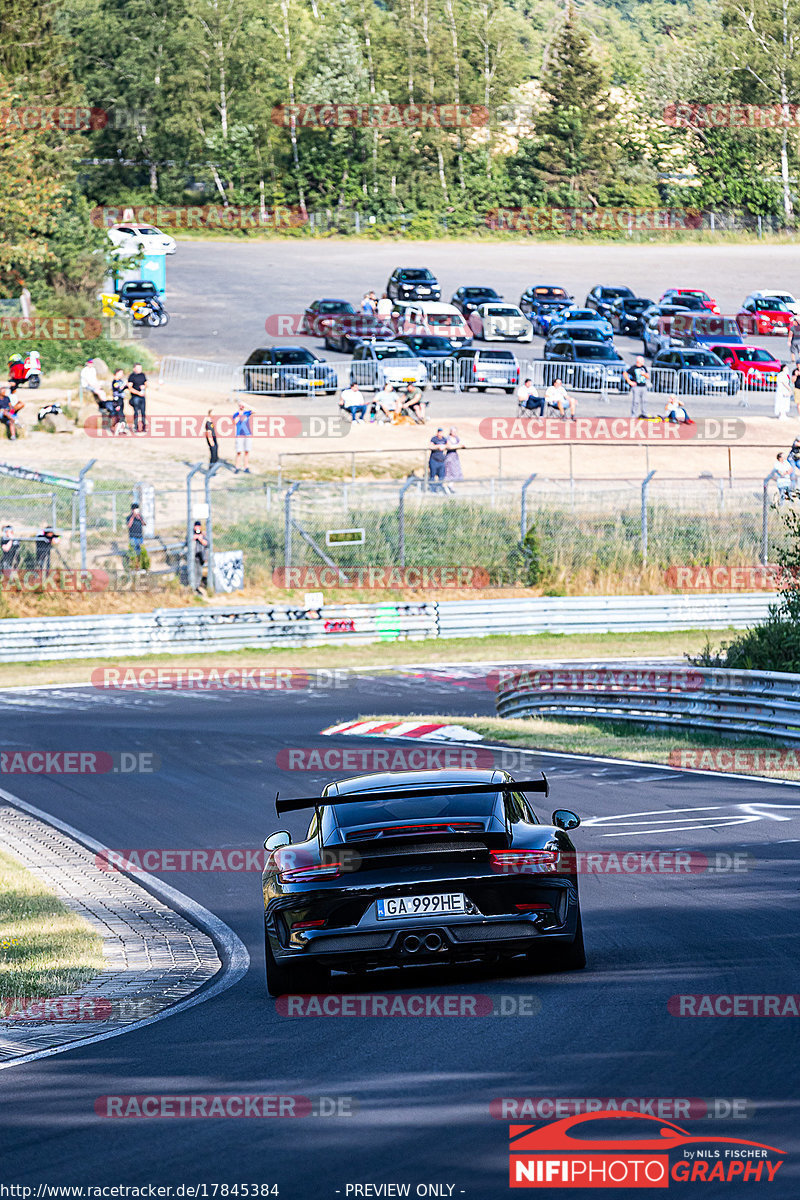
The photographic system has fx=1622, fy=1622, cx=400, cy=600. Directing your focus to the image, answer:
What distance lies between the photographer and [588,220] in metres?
87.6

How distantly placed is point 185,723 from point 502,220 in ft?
222

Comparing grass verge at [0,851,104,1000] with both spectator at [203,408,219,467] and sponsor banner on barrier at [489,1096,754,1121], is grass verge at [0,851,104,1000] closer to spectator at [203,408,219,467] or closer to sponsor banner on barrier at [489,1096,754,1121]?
sponsor banner on barrier at [489,1096,754,1121]

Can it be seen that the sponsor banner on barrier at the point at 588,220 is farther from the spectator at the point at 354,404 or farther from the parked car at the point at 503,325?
the spectator at the point at 354,404

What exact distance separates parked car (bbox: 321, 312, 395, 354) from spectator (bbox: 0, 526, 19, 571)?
24.4 meters

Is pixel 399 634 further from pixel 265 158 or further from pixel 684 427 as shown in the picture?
pixel 265 158

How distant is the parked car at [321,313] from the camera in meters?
60.4

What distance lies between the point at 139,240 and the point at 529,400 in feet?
100

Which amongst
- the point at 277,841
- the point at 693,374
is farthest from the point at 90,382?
the point at 277,841

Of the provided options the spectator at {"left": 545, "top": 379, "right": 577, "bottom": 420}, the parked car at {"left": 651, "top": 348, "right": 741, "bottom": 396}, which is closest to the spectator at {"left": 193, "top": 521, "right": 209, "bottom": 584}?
the spectator at {"left": 545, "top": 379, "right": 577, "bottom": 420}

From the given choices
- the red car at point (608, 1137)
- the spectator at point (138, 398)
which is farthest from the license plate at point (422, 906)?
the spectator at point (138, 398)

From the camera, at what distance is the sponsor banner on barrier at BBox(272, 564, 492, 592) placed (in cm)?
3594

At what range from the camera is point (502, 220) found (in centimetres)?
8731

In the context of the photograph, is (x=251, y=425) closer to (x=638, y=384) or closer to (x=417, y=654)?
(x=638, y=384)

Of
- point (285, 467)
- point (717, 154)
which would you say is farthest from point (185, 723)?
point (717, 154)
